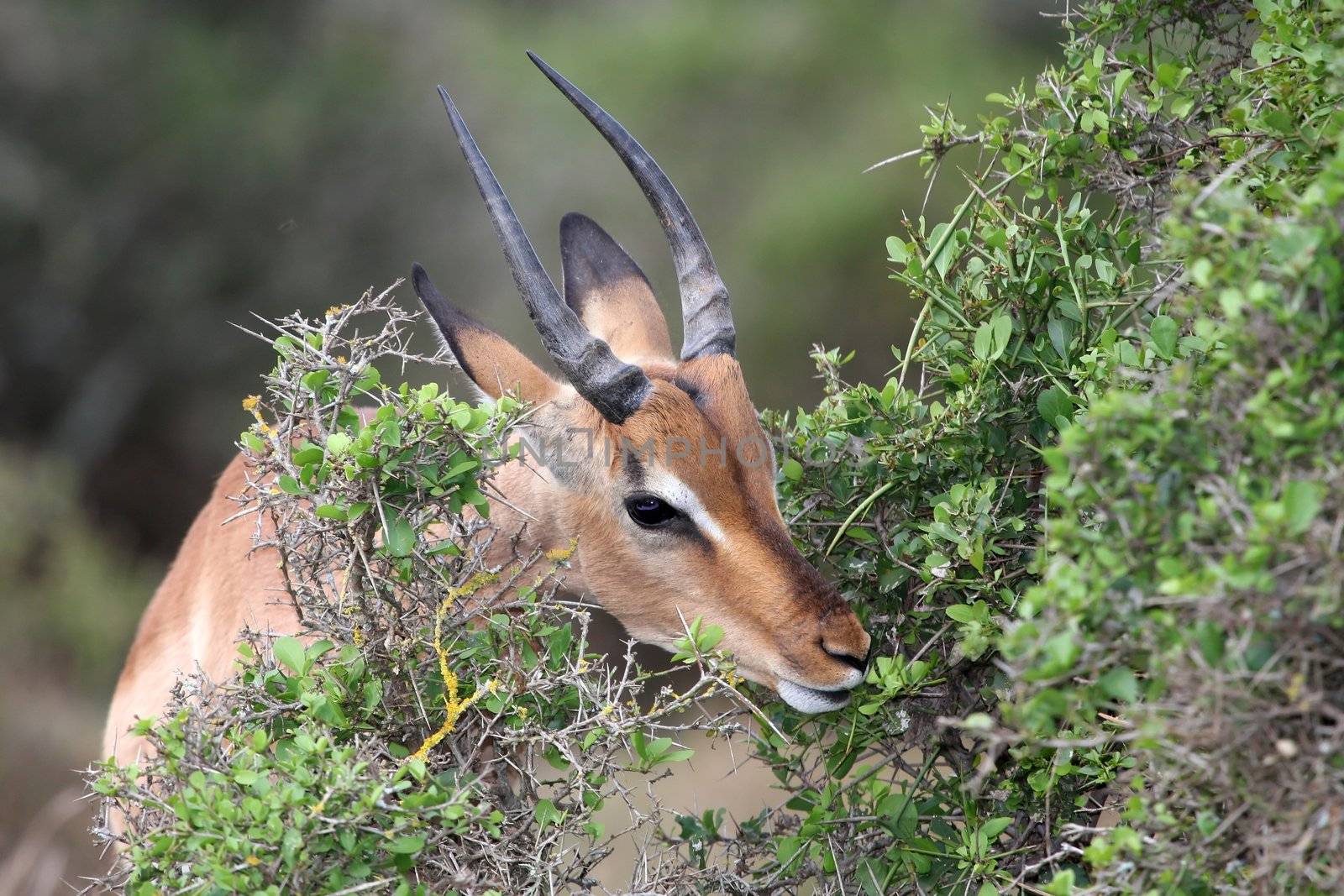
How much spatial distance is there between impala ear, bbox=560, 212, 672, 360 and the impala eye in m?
1.27

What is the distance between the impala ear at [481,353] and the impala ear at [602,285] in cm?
87

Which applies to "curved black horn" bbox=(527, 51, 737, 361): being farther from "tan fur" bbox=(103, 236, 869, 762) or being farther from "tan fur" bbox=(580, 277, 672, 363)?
"tan fur" bbox=(580, 277, 672, 363)

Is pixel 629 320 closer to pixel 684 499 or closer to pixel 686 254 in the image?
pixel 686 254

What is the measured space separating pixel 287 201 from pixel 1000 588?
536 inches

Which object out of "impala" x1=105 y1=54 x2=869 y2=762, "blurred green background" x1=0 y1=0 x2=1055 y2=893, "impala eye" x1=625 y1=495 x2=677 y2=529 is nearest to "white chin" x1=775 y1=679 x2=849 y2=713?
"impala" x1=105 y1=54 x2=869 y2=762

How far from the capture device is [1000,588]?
3865 millimetres

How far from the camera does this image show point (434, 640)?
361cm

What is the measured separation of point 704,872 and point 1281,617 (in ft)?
6.99

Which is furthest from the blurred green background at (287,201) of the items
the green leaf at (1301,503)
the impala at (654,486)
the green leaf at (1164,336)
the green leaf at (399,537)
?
the green leaf at (1301,503)

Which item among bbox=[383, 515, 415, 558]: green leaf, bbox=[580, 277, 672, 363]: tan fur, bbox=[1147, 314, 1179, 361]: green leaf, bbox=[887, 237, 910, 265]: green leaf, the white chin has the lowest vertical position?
the white chin

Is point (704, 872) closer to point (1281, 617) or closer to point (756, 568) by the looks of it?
point (756, 568)

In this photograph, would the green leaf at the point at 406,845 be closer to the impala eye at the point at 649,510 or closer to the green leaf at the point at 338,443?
the green leaf at the point at 338,443

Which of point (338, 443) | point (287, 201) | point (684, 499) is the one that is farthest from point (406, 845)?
point (287, 201)

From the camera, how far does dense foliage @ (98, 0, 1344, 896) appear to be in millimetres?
2383
